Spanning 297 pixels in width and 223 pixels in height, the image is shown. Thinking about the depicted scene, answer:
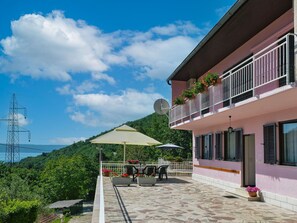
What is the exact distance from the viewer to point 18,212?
2058 centimetres

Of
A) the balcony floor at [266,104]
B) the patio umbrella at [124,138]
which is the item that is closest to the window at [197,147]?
the patio umbrella at [124,138]

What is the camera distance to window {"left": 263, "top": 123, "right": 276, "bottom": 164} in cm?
1103

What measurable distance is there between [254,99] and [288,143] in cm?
214

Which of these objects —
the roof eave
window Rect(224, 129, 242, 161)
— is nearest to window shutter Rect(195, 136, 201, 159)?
window Rect(224, 129, 242, 161)

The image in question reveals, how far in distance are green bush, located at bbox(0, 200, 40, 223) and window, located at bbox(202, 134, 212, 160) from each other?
11455 millimetres

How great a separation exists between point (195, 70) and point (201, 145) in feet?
14.6

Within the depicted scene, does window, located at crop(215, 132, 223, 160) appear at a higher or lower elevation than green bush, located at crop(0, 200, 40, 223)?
higher

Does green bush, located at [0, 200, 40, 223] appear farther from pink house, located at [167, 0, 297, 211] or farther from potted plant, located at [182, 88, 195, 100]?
potted plant, located at [182, 88, 195, 100]

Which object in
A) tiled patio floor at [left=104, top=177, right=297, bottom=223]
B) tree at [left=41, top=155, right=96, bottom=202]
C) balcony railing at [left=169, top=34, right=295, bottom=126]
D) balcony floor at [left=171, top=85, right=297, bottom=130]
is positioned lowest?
tree at [left=41, top=155, right=96, bottom=202]

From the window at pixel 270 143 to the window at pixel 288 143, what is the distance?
0.30m

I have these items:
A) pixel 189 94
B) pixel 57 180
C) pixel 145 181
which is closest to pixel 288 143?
pixel 189 94

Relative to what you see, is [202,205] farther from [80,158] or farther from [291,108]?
[80,158]

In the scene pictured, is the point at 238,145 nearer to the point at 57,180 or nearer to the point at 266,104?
the point at 266,104

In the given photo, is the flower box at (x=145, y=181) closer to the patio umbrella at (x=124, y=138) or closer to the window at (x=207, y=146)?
the patio umbrella at (x=124, y=138)
